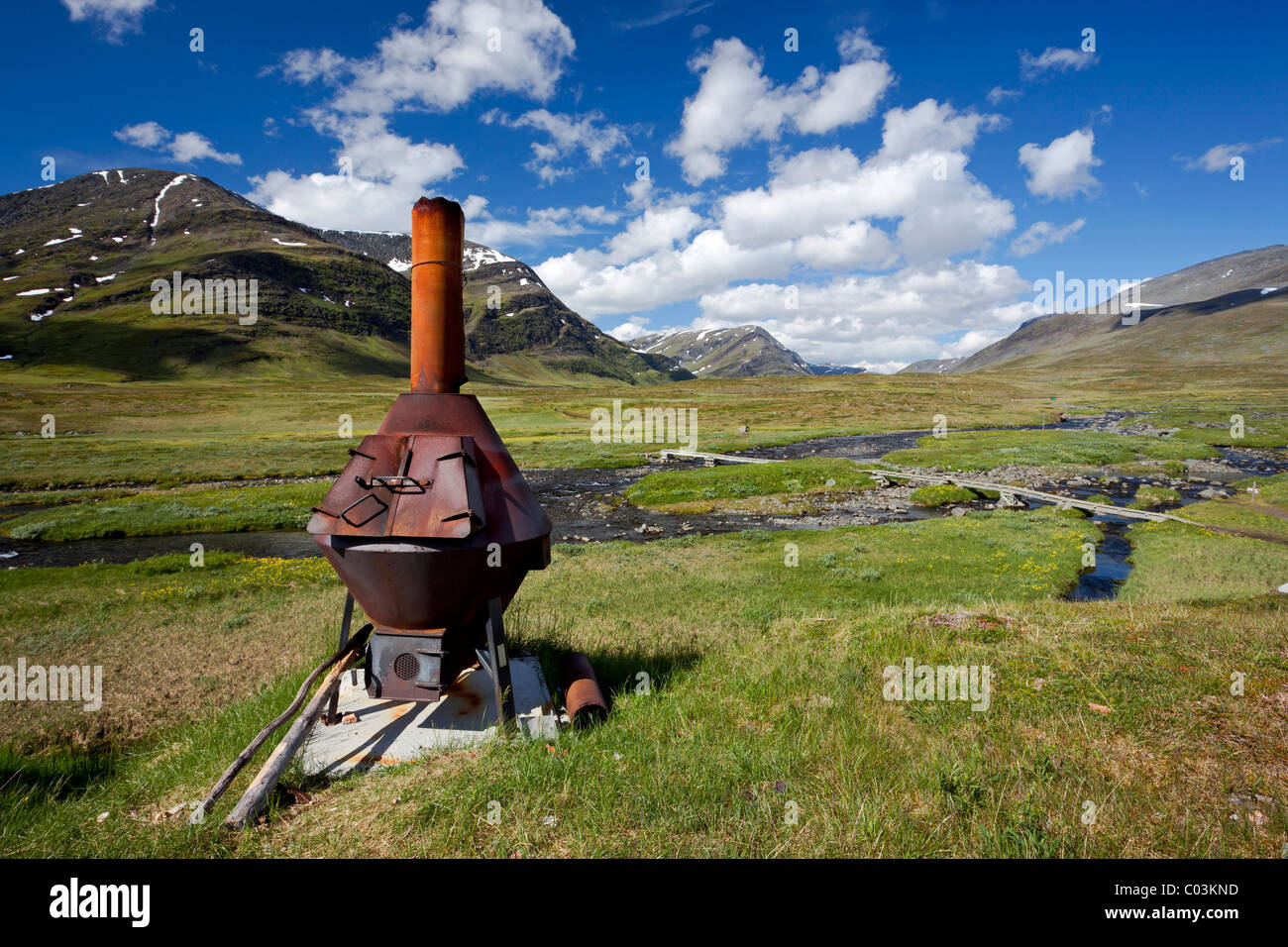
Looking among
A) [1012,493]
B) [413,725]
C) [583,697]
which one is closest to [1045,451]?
[1012,493]

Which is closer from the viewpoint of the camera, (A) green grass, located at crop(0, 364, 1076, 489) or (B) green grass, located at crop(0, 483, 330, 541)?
(B) green grass, located at crop(0, 483, 330, 541)

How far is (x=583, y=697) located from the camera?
6.59 metres

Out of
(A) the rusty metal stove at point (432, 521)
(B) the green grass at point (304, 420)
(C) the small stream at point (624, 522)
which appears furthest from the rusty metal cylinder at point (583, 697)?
(B) the green grass at point (304, 420)

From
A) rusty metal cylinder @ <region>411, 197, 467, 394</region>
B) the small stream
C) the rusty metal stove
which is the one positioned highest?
rusty metal cylinder @ <region>411, 197, 467, 394</region>

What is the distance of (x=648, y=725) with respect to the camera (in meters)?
6.30

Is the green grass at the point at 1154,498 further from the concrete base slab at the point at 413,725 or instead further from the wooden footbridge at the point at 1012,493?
the concrete base slab at the point at 413,725

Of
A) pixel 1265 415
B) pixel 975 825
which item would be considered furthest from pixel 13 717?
pixel 1265 415

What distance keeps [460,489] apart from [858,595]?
13.5m

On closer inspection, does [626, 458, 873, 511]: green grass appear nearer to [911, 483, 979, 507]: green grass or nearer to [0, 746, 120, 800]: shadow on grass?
[911, 483, 979, 507]: green grass

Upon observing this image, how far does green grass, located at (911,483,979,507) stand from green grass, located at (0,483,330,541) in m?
31.9

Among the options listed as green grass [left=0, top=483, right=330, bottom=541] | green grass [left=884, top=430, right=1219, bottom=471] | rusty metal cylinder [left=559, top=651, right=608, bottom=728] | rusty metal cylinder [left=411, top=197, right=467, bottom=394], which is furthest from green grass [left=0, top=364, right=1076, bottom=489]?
rusty metal cylinder [left=559, top=651, right=608, bottom=728]

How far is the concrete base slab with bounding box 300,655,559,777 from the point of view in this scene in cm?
588

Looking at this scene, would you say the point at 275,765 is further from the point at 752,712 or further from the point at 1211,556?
the point at 1211,556

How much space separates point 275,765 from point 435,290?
199 inches
